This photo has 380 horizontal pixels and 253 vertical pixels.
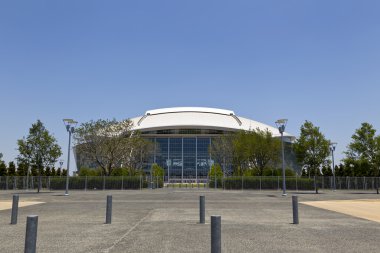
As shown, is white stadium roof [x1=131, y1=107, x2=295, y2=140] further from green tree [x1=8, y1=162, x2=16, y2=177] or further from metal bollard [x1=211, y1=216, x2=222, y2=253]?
metal bollard [x1=211, y1=216, x2=222, y2=253]

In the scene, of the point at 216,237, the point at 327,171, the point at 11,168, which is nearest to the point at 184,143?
the point at 327,171

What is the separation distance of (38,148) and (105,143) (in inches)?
384

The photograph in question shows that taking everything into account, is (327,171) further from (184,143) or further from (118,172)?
(118,172)

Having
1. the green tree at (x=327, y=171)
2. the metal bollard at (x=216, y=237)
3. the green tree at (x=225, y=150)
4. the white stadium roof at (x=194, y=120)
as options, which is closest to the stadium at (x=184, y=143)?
the white stadium roof at (x=194, y=120)

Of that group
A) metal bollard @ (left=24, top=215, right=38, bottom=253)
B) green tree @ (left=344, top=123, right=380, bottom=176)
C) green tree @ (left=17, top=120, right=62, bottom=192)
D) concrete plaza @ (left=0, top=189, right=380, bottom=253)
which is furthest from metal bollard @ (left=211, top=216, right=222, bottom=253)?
green tree @ (left=344, top=123, right=380, bottom=176)

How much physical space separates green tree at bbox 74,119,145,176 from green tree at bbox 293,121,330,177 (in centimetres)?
2812

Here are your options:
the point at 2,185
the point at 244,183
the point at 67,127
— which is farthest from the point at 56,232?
the point at 2,185

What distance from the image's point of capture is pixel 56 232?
32.0 feet

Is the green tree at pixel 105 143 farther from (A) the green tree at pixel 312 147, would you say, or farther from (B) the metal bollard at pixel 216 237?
(B) the metal bollard at pixel 216 237

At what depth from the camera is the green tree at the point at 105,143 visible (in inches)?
2053

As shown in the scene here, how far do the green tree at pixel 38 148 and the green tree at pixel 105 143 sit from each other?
6728mm

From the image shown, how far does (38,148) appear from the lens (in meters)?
45.3

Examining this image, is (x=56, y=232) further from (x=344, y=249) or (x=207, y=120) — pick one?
(x=207, y=120)

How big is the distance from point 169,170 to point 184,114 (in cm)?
2072
